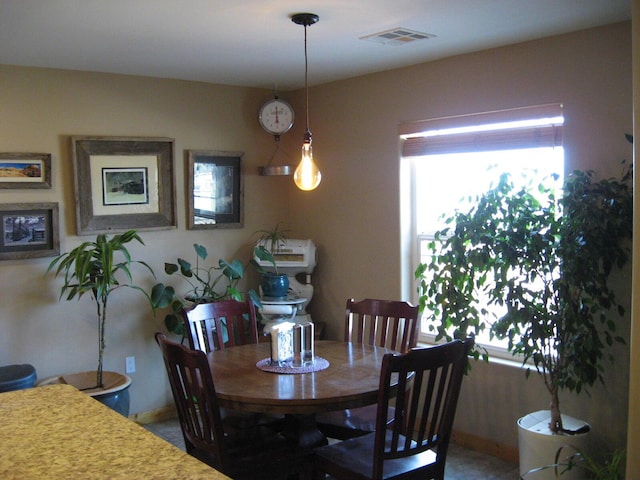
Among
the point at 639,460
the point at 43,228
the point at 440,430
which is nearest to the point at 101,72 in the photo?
the point at 43,228

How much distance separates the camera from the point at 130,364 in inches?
177

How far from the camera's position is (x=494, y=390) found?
387 cm

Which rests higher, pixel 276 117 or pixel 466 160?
pixel 276 117

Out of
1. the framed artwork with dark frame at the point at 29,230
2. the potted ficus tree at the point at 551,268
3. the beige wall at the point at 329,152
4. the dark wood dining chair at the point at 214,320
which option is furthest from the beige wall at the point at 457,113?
the framed artwork with dark frame at the point at 29,230

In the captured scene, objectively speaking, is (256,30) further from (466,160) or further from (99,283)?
(99,283)

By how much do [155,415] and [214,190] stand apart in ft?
5.30

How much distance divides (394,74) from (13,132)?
7.73ft

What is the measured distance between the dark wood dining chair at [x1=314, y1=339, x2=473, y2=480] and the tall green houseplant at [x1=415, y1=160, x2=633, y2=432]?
2.42ft

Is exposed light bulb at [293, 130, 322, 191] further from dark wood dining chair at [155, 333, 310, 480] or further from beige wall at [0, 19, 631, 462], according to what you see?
beige wall at [0, 19, 631, 462]

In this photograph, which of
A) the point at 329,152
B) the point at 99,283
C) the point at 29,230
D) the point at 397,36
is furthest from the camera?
the point at 329,152

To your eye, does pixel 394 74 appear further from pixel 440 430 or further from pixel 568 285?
pixel 440 430

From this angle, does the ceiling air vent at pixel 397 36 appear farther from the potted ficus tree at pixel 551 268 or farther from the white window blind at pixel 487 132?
the potted ficus tree at pixel 551 268

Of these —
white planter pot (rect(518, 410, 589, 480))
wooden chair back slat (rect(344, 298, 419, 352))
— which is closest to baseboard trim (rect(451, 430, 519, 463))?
white planter pot (rect(518, 410, 589, 480))

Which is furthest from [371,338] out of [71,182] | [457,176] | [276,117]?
[71,182]
